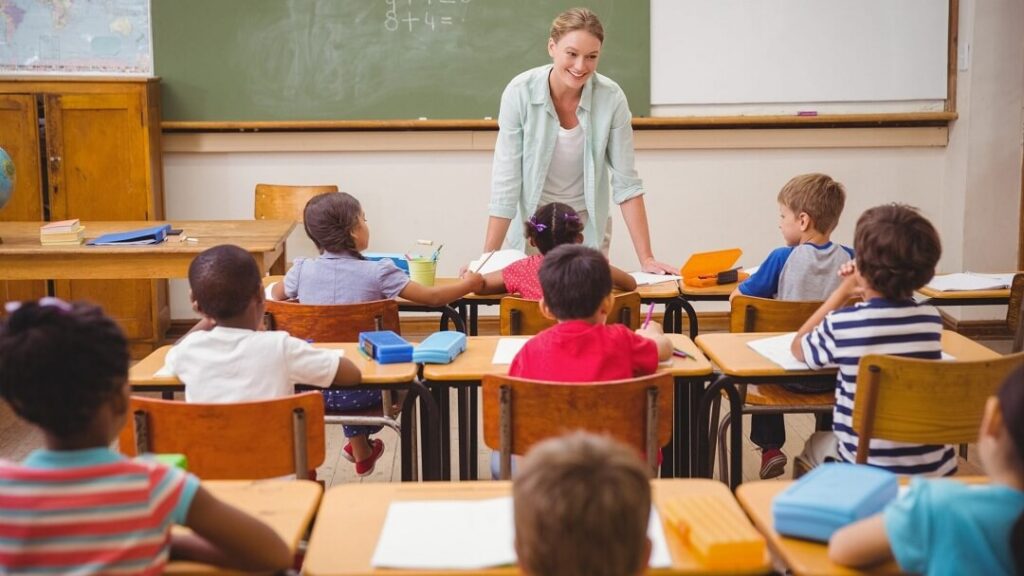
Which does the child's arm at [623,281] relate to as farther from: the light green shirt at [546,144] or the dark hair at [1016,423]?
the dark hair at [1016,423]

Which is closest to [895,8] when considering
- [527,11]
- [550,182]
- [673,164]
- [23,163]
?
[673,164]

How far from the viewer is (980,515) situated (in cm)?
142

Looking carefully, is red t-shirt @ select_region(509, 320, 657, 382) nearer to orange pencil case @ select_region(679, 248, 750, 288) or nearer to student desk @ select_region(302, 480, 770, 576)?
student desk @ select_region(302, 480, 770, 576)

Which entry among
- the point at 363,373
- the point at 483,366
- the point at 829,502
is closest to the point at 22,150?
the point at 363,373

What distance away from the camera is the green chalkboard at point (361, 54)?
5.94m

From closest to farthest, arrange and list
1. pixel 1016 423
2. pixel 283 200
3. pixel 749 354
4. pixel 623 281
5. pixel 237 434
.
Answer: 1. pixel 1016 423
2. pixel 237 434
3. pixel 749 354
4. pixel 623 281
5. pixel 283 200

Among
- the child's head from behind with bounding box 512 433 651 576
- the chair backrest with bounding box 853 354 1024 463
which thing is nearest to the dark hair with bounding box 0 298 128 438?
the child's head from behind with bounding box 512 433 651 576

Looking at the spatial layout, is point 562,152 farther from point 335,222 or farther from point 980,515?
point 980,515

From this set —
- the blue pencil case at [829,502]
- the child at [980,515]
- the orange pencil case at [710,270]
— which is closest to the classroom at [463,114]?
the orange pencil case at [710,270]

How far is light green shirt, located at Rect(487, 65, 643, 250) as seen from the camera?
13.6ft

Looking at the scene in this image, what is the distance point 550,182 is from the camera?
168 inches

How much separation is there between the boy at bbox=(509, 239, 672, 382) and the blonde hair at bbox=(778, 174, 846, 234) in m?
1.24

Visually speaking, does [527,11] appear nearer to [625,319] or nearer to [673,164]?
[673,164]

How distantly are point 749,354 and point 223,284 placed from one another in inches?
52.7
